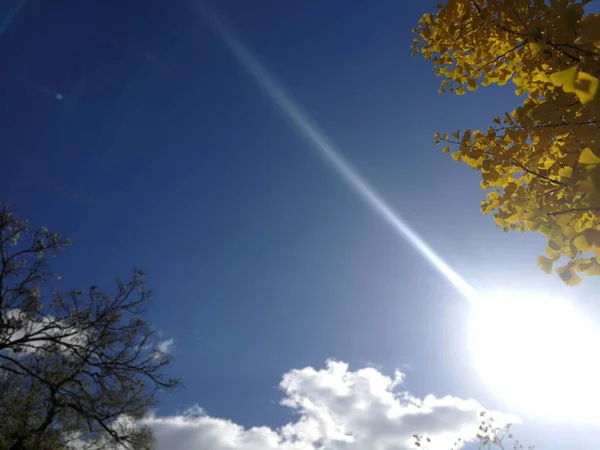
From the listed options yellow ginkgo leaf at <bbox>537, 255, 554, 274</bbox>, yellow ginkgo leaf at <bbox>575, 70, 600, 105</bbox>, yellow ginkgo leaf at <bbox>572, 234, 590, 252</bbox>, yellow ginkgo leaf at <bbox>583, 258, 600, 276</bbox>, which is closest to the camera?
yellow ginkgo leaf at <bbox>575, 70, 600, 105</bbox>

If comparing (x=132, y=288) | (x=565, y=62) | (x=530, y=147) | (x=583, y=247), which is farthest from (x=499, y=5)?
(x=132, y=288)

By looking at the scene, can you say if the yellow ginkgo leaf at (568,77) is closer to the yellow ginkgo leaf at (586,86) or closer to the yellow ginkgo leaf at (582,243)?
the yellow ginkgo leaf at (586,86)

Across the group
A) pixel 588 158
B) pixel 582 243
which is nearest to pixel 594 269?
pixel 582 243

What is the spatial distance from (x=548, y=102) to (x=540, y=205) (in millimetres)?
677

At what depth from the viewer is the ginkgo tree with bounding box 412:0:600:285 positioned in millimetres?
1164

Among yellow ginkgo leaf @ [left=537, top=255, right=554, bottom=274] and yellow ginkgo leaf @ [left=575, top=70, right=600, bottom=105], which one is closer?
yellow ginkgo leaf @ [left=575, top=70, right=600, bottom=105]

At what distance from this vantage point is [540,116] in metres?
1.71

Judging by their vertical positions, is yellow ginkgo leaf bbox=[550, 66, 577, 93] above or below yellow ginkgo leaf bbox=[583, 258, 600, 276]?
above

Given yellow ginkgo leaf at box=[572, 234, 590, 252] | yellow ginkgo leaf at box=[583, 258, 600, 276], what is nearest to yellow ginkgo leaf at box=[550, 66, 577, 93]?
yellow ginkgo leaf at box=[572, 234, 590, 252]

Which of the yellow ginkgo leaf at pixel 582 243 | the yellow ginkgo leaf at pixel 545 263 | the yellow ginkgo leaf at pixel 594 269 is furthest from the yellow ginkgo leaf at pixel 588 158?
the yellow ginkgo leaf at pixel 545 263

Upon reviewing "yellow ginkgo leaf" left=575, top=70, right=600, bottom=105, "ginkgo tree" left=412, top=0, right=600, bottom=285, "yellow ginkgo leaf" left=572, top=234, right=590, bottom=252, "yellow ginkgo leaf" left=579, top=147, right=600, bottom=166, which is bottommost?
"yellow ginkgo leaf" left=579, top=147, right=600, bottom=166

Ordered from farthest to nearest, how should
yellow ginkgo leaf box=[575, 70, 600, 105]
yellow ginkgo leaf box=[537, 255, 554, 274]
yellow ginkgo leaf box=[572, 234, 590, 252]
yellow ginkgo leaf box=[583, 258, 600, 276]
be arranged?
yellow ginkgo leaf box=[537, 255, 554, 274] < yellow ginkgo leaf box=[583, 258, 600, 276] < yellow ginkgo leaf box=[572, 234, 590, 252] < yellow ginkgo leaf box=[575, 70, 600, 105]

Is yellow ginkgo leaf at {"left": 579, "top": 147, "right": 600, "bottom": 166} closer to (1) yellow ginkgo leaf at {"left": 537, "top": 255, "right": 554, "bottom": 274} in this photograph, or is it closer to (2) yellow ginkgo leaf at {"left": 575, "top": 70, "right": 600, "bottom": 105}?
A: (2) yellow ginkgo leaf at {"left": 575, "top": 70, "right": 600, "bottom": 105}

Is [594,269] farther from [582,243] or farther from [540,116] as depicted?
[540,116]
